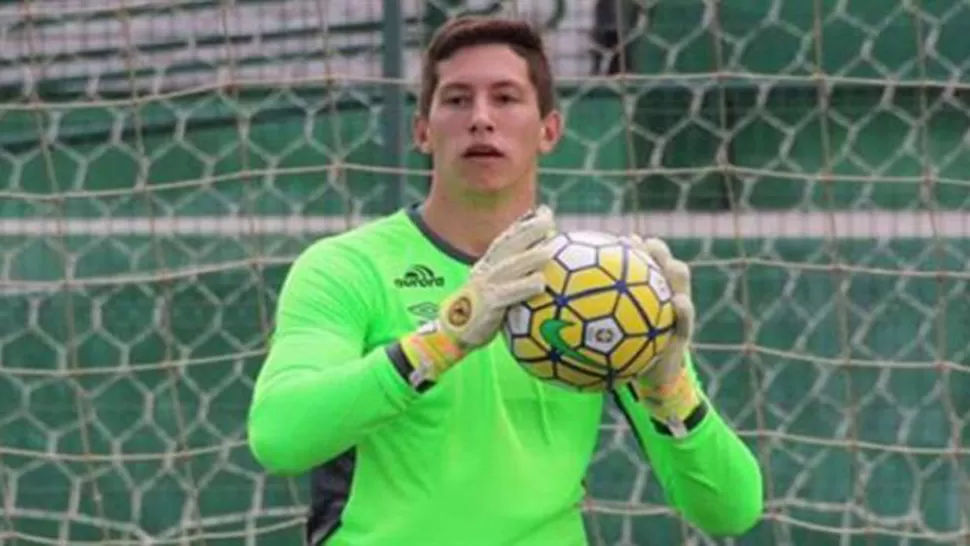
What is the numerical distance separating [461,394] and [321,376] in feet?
0.74

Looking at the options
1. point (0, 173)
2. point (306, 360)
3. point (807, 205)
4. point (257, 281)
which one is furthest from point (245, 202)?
point (306, 360)

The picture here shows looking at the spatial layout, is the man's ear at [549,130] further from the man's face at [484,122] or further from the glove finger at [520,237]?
the glove finger at [520,237]

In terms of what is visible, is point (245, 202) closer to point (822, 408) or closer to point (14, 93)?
point (14, 93)

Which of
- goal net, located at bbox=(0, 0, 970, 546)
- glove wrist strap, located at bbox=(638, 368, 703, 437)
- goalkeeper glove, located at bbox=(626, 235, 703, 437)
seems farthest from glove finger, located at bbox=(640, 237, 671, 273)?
goal net, located at bbox=(0, 0, 970, 546)

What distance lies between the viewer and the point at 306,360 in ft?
8.66

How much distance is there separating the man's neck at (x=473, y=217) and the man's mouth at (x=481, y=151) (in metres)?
0.06

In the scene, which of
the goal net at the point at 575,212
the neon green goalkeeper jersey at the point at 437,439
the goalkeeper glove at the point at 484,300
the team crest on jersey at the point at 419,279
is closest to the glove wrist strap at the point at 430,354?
the goalkeeper glove at the point at 484,300

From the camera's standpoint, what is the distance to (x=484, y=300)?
2.49 m

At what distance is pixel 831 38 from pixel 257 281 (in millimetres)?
1152

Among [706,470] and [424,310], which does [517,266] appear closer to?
[424,310]

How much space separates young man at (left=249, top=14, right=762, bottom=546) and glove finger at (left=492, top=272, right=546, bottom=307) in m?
0.13

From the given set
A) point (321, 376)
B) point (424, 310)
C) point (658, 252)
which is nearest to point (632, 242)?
point (658, 252)

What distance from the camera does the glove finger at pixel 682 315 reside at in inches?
102

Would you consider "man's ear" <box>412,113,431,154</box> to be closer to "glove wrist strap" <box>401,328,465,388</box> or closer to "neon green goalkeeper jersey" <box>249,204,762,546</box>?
"neon green goalkeeper jersey" <box>249,204,762,546</box>
